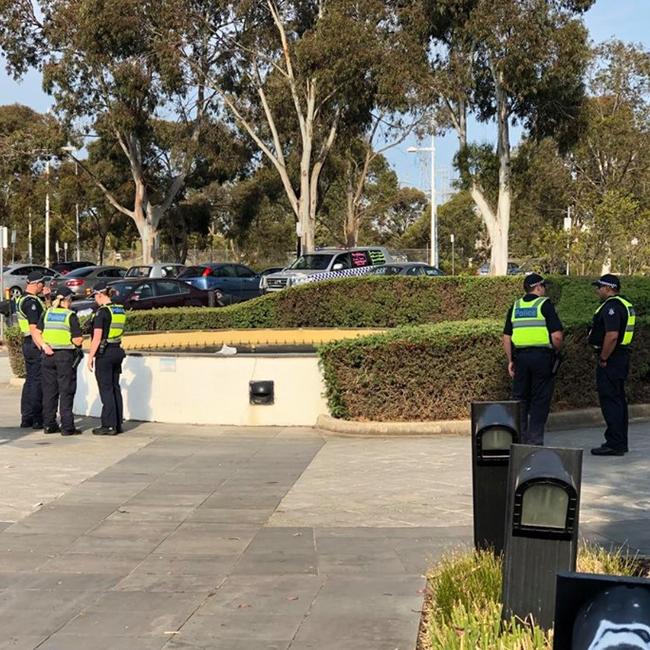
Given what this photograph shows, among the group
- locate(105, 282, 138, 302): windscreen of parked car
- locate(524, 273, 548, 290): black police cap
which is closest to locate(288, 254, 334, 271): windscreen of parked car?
locate(105, 282, 138, 302): windscreen of parked car

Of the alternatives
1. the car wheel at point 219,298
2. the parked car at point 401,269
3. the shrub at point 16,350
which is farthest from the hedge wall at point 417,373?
the car wheel at point 219,298

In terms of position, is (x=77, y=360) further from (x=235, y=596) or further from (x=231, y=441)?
(x=235, y=596)

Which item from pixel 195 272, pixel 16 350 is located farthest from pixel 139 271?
pixel 16 350

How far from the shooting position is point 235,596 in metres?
5.85

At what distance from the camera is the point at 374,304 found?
24266 mm

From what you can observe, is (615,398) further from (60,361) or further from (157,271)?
(157,271)

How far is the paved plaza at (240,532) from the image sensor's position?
534cm

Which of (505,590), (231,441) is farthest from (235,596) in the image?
(231,441)

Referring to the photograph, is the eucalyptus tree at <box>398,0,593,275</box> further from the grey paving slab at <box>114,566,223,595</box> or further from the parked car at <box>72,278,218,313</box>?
the grey paving slab at <box>114,566,223,595</box>

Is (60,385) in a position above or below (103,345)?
below

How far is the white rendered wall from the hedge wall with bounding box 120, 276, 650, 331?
7.38m

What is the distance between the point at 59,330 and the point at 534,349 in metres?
5.47

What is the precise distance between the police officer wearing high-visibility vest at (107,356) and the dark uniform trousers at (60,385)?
0.29 m

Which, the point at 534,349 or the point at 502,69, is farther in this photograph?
the point at 502,69
